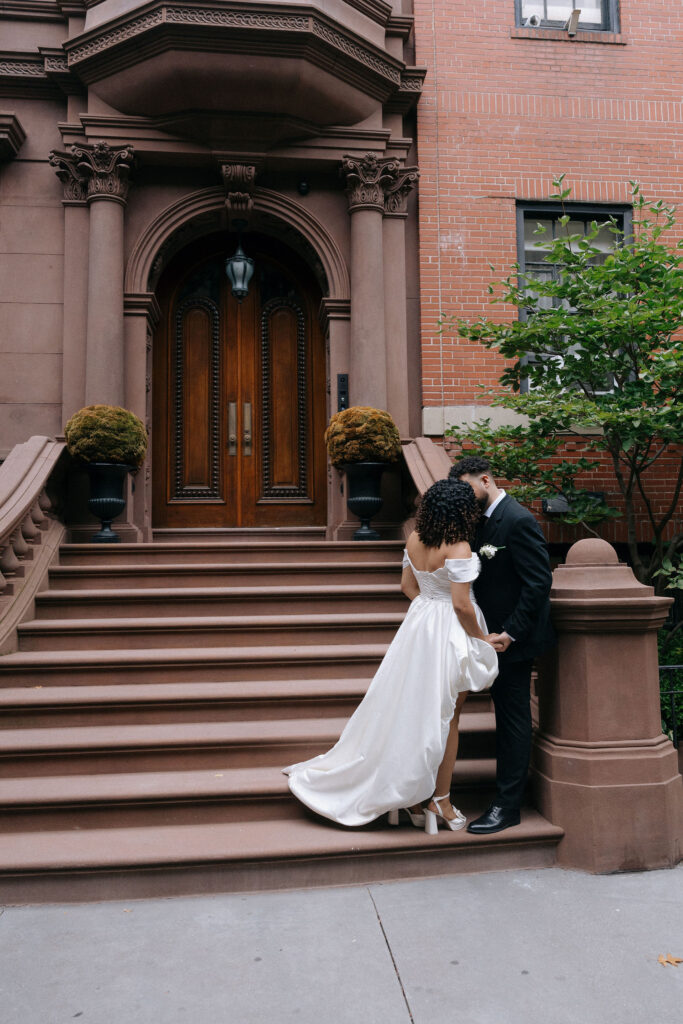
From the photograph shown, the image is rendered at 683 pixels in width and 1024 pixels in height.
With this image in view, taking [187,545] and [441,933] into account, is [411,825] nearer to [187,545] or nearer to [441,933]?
[441,933]

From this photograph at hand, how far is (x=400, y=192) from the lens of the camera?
875 cm

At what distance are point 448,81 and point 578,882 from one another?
861 cm

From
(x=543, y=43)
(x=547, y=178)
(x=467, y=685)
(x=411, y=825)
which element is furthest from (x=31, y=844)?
(x=543, y=43)

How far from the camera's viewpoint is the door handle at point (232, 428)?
8.93m

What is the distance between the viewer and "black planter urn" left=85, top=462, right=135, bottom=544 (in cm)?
714

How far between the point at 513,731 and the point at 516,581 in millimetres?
790

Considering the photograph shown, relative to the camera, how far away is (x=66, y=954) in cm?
308

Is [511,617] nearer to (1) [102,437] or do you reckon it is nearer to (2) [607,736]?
(2) [607,736]

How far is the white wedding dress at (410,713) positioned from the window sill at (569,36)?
809cm

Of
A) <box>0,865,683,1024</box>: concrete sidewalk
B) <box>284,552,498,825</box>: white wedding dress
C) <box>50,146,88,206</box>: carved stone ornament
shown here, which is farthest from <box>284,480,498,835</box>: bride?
<box>50,146,88,206</box>: carved stone ornament

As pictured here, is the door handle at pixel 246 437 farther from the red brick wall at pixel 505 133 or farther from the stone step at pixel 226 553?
the stone step at pixel 226 553

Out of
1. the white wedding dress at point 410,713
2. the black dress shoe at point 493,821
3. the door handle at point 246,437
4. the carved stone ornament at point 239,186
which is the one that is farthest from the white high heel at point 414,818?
the carved stone ornament at point 239,186

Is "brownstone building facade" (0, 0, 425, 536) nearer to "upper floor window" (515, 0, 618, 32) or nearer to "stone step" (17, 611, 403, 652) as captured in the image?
"upper floor window" (515, 0, 618, 32)

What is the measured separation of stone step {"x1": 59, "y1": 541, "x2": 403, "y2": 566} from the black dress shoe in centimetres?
295
